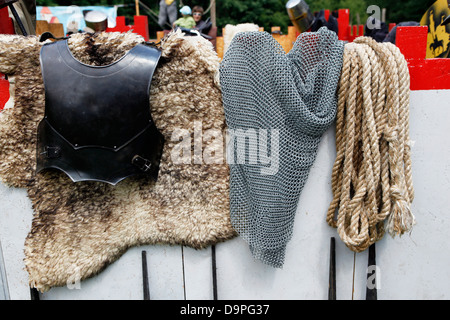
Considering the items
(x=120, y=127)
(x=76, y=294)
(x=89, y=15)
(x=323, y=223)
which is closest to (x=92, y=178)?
(x=120, y=127)

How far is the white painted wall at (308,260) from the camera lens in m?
1.39

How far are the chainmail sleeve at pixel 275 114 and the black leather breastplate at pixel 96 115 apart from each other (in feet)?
1.16

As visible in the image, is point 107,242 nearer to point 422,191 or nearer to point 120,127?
point 120,127

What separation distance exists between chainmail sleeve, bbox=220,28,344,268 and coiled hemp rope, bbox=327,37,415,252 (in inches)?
3.0

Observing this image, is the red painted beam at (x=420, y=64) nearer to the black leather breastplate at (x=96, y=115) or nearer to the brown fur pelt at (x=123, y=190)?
the brown fur pelt at (x=123, y=190)

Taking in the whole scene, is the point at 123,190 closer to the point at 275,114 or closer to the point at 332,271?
the point at 275,114

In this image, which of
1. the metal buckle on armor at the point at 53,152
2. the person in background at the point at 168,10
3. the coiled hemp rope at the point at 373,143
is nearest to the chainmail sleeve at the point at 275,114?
the coiled hemp rope at the point at 373,143

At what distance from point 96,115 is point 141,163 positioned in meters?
0.25

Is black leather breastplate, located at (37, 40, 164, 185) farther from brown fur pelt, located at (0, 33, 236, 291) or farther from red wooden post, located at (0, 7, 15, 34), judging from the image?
A: red wooden post, located at (0, 7, 15, 34)

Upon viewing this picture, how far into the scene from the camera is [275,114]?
49.7 inches

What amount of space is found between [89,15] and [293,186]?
4.95 meters

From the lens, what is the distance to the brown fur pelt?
1301 millimetres

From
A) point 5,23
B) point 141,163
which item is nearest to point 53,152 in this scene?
point 141,163

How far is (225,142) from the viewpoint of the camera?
139 cm
